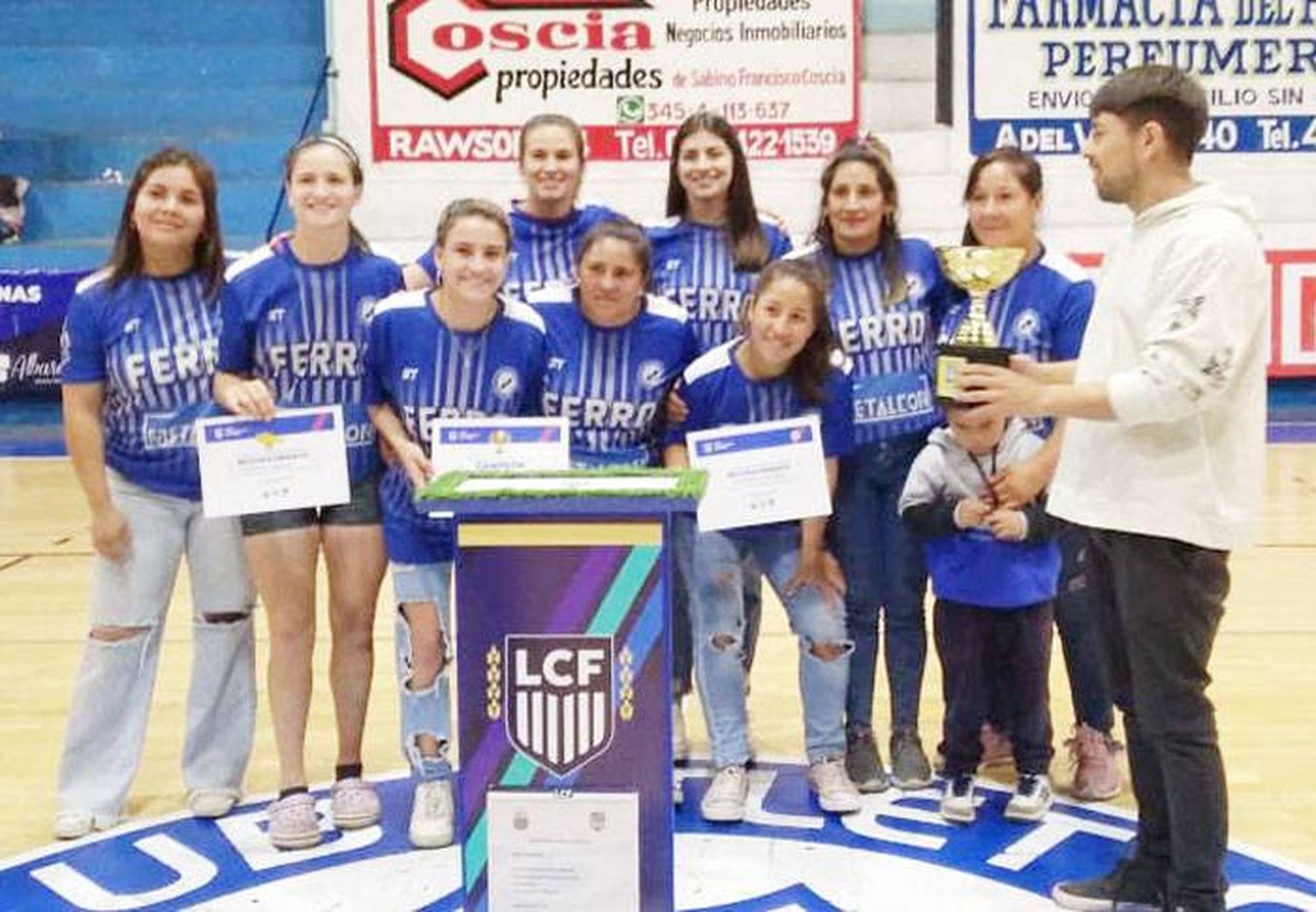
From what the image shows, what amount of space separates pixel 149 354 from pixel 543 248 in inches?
37.9

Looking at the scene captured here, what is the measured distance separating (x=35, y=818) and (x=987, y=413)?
2.35 meters

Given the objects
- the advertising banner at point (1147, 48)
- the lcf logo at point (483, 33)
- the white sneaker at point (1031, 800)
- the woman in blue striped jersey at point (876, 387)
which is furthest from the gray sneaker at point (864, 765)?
the lcf logo at point (483, 33)

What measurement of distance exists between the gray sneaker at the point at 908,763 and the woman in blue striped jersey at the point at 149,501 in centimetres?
151

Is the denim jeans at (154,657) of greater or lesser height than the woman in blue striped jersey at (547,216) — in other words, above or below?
below

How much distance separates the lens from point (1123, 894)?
3.05m

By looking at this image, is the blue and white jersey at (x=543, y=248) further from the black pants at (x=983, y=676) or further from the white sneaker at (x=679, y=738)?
the black pants at (x=983, y=676)

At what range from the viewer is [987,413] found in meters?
2.81

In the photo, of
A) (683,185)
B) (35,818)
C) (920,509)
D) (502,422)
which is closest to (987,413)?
(920,509)

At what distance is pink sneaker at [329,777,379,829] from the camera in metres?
3.54

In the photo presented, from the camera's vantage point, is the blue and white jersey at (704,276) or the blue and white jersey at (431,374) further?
the blue and white jersey at (704,276)

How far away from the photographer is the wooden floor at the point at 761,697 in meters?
3.72

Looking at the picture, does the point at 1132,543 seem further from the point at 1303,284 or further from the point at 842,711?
the point at 1303,284

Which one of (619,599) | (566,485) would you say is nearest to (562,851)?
(619,599)

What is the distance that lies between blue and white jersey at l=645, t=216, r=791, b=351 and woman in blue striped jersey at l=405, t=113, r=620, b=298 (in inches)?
6.8
